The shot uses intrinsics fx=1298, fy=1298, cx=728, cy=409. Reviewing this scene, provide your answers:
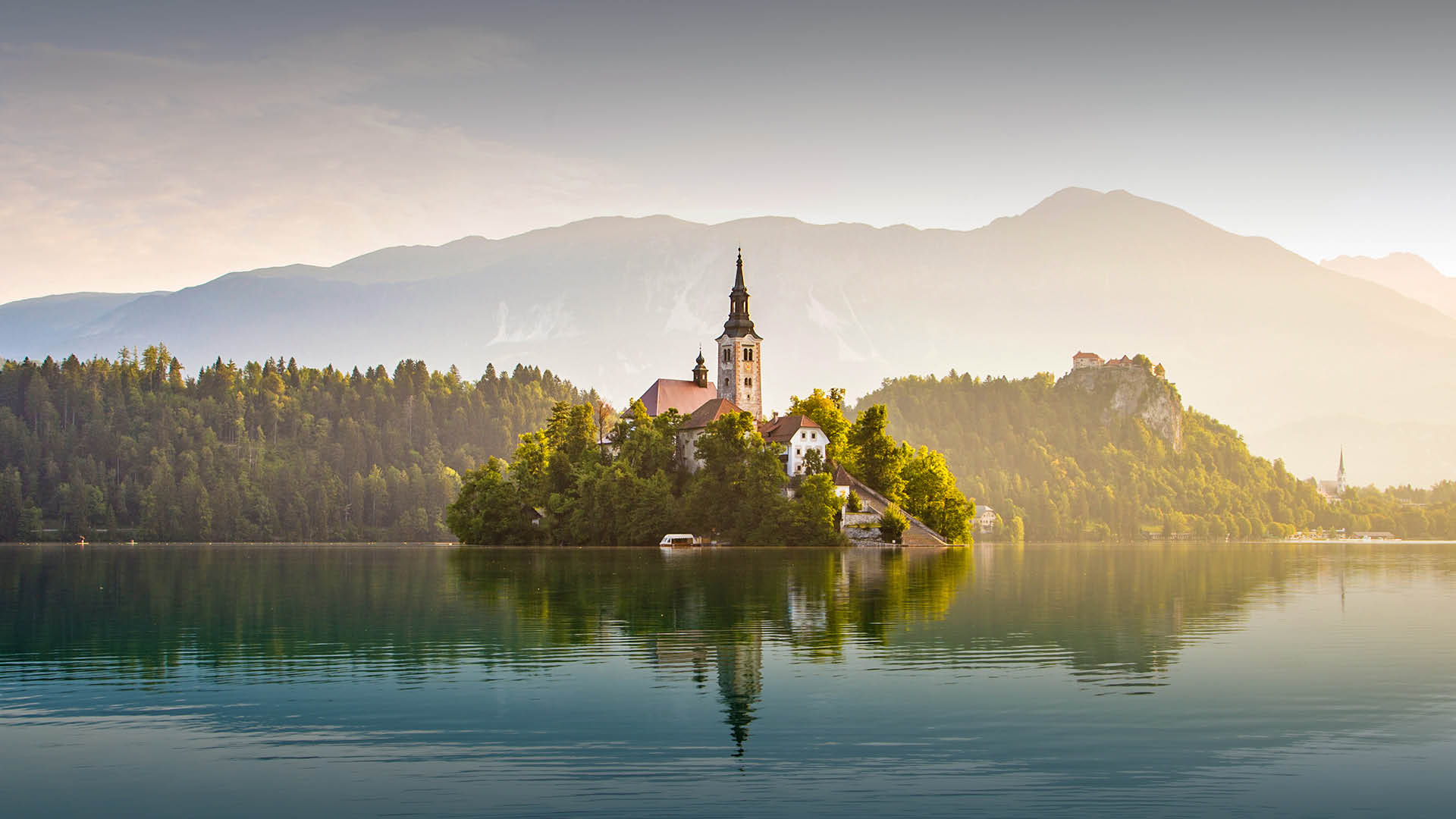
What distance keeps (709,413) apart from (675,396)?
2447 centimetres

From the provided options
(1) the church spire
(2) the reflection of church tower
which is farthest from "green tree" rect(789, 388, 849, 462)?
(2) the reflection of church tower

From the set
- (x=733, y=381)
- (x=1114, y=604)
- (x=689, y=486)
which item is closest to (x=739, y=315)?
(x=733, y=381)

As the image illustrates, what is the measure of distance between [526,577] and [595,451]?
73.7m

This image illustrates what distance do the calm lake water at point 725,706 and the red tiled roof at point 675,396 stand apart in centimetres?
11228

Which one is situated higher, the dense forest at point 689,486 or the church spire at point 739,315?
the church spire at point 739,315

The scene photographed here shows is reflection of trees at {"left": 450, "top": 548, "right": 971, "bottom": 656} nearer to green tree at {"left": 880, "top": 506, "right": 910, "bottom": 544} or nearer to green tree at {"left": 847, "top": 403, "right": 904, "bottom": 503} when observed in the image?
green tree at {"left": 880, "top": 506, "right": 910, "bottom": 544}

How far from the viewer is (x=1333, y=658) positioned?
120ft

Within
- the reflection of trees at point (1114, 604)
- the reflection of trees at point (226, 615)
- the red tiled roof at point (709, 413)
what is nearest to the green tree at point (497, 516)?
the red tiled roof at point (709, 413)

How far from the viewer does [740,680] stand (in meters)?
31.2

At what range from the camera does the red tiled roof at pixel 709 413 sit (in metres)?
A: 146

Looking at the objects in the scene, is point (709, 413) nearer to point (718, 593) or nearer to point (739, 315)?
point (739, 315)

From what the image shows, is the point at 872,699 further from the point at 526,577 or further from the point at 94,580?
the point at 94,580

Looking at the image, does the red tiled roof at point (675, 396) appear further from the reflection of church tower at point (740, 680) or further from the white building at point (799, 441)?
the reflection of church tower at point (740, 680)

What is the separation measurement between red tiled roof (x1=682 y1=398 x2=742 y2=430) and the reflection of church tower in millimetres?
105096
